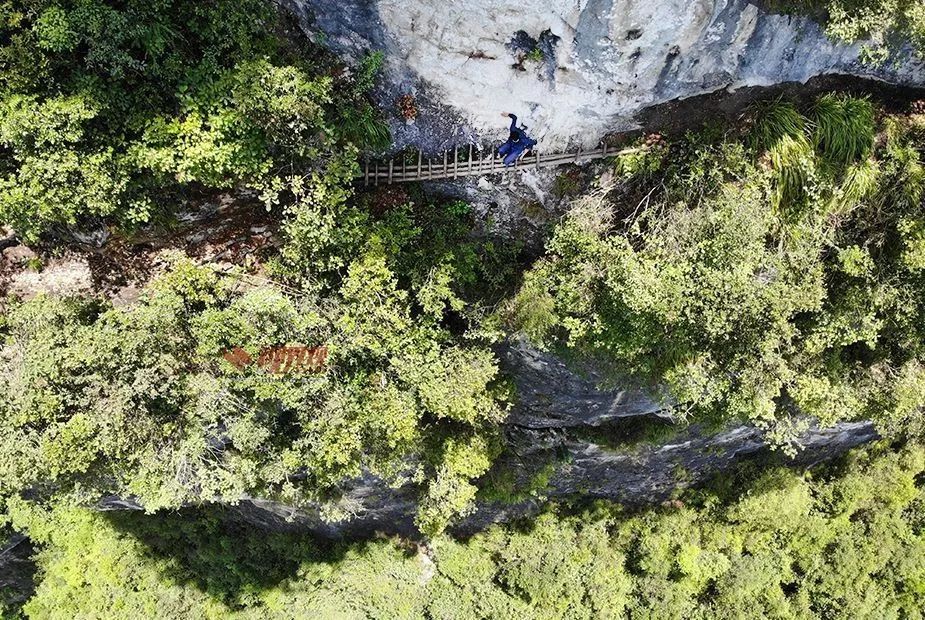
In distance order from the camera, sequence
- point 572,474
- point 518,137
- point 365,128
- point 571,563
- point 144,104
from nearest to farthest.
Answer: point 144,104, point 365,128, point 518,137, point 572,474, point 571,563

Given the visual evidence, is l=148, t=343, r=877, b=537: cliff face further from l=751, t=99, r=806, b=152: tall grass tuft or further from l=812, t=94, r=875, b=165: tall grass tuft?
l=812, t=94, r=875, b=165: tall grass tuft

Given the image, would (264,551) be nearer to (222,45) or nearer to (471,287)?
(471,287)

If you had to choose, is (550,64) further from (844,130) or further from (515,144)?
(844,130)

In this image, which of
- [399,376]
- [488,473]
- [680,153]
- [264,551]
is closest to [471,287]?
[399,376]

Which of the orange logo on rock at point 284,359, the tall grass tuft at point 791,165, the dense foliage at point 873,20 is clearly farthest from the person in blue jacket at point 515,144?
the orange logo on rock at point 284,359

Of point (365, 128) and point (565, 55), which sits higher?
point (565, 55)

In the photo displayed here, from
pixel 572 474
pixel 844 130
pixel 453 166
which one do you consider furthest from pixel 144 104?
pixel 572 474

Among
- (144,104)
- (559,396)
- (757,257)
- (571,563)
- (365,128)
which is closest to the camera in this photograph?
(144,104)

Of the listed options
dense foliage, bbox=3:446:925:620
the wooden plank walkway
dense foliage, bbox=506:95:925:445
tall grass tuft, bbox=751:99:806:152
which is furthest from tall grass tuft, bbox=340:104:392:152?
dense foliage, bbox=3:446:925:620

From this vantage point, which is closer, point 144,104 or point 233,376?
point 144,104
